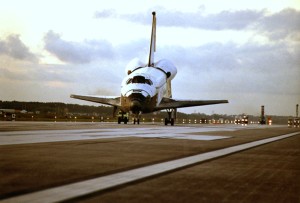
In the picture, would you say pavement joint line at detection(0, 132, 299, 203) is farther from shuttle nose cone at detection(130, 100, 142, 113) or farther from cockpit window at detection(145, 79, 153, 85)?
cockpit window at detection(145, 79, 153, 85)

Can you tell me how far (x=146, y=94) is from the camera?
4166cm

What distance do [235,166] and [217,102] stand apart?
148 ft

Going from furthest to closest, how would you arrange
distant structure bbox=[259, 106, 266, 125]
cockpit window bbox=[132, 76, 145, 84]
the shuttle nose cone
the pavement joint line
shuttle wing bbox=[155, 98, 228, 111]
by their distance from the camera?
distant structure bbox=[259, 106, 266, 125] → shuttle wing bbox=[155, 98, 228, 111] → cockpit window bbox=[132, 76, 145, 84] → the shuttle nose cone → the pavement joint line

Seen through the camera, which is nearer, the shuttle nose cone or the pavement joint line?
the pavement joint line

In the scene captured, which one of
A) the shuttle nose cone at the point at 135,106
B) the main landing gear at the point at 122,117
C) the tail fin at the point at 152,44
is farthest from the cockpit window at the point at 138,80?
the tail fin at the point at 152,44

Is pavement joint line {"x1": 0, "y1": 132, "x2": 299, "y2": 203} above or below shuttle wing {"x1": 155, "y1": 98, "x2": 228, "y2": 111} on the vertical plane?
below

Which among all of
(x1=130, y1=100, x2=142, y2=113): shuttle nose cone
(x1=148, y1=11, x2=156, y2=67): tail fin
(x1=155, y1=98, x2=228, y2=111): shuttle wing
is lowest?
(x1=130, y1=100, x2=142, y2=113): shuttle nose cone

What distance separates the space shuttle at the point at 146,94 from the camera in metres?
41.6

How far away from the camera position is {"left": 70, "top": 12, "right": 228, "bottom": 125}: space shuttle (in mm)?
41562

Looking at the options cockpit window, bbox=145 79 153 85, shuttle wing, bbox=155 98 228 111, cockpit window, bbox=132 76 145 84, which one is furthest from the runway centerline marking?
shuttle wing, bbox=155 98 228 111

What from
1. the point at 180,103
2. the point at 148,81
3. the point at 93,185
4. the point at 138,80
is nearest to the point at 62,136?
the point at 93,185

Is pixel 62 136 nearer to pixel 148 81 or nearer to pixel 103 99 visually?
pixel 148 81

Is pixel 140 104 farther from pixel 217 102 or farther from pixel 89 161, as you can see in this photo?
pixel 89 161

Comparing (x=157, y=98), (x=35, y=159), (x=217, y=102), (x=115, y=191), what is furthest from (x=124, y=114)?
(x=115, y=191)
